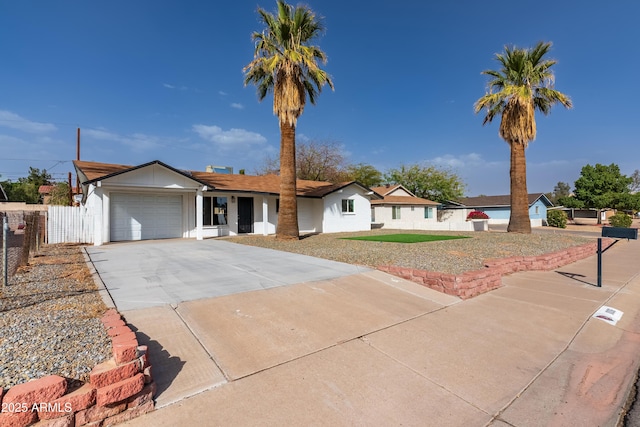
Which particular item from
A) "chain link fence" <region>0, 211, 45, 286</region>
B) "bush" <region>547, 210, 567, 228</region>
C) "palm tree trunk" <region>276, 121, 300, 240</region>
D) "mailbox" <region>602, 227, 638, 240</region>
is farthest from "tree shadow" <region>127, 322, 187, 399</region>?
"bush" <region>547, 210, 567, 228</region>

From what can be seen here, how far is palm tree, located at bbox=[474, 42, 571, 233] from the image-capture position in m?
18.4

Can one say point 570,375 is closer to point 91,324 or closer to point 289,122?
point 91,324

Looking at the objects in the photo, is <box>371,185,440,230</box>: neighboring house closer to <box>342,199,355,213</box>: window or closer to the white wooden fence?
<box>342,199,355,213</box>: window

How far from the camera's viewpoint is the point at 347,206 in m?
22.6

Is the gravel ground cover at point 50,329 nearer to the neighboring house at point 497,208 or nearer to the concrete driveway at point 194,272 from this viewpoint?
the concrete driveway at point 194,272

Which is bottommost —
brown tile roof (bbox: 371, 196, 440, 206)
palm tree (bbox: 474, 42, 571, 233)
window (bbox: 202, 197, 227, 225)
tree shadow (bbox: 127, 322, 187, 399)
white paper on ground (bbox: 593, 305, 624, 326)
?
white paper on ground (bbox: 593, 305, 624, 326)

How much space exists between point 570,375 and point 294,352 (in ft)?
10.4

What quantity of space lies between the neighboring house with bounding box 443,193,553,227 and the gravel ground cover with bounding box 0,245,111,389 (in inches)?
1630

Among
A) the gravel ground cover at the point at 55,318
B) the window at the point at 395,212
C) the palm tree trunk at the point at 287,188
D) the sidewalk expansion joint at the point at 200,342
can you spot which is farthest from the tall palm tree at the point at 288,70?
the window at the point at 395,212

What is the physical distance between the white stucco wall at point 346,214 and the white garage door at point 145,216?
9.21 metres

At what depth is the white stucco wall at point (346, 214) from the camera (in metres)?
21.4

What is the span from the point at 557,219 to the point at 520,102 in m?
21.1

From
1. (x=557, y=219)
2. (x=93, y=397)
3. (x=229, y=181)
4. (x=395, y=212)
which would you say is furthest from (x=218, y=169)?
(x=557, y=219)

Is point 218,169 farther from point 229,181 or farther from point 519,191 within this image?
point 519,191
